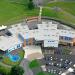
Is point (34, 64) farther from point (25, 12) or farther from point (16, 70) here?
point (25, 12)

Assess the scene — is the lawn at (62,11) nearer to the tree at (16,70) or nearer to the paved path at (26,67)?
the paved path at (26,67)

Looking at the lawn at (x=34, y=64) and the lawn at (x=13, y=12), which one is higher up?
the lawn at (x=13, y=12)

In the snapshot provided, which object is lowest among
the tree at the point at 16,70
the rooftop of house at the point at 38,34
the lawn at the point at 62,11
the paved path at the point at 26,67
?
the paved path at the point at 26,67

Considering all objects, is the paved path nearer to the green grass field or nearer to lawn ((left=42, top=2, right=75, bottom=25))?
the green grass field

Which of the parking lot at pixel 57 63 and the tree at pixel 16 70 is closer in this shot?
the tree at pixel 16 70

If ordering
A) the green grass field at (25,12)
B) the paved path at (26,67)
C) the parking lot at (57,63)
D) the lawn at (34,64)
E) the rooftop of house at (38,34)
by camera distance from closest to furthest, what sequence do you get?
the paved path at (26,67)
the parking lot at (57,63)
the lawn at (34,64)
the rooftop of house at (38,34)
the green grass field at (25,12)

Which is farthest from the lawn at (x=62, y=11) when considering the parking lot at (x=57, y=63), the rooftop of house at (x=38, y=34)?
the parking lot at (x=57, y=63)

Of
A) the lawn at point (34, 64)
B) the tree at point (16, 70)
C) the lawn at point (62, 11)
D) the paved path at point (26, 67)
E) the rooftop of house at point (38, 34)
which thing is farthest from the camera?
the lawn at point (62, 11)

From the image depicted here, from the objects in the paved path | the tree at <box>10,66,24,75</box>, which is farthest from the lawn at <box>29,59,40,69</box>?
the tree at <box>10,66,24,75</box>
